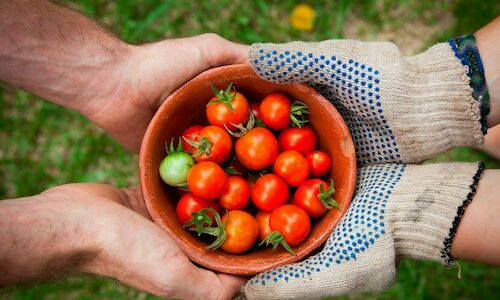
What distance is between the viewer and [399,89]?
218cm

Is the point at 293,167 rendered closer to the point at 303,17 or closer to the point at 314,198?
the point at 314,198

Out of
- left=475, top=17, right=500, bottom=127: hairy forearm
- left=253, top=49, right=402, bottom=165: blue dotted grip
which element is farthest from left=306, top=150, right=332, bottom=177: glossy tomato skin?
left=475, top=17, right=500, bottom=127: hairy forearm

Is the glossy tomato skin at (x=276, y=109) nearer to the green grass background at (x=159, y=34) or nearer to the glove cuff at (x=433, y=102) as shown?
the glove cuff at (x=433, y=102)

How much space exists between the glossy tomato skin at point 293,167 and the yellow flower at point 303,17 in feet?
4.94

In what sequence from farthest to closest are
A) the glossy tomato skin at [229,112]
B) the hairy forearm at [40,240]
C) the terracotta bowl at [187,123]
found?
the glossy tomato skin at [229,112], the terracotta bowl at [187,123], the hairy forearm at [40,240]

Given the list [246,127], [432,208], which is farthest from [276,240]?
[432,208]

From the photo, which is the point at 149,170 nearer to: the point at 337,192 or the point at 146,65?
the point at 146,65

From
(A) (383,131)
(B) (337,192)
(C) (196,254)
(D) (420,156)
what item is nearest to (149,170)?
(C) (196,254)

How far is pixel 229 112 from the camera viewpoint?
7.35 ft

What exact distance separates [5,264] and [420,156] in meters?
1.73

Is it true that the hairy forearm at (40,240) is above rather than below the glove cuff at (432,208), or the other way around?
below

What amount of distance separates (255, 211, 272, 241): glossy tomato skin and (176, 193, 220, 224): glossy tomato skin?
209 millimetres

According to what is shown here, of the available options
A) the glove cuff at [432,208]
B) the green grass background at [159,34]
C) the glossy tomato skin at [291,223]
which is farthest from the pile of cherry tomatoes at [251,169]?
the green grass background at [159,34]

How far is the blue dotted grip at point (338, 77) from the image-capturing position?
7.10 feet
